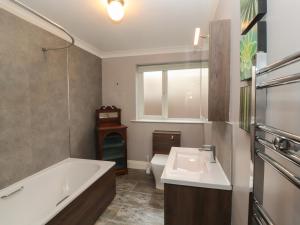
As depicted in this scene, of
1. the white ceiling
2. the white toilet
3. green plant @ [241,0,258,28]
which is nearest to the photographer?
green plant @ [241,0,258,28]

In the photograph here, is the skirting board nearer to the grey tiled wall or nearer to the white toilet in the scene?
the white toilet

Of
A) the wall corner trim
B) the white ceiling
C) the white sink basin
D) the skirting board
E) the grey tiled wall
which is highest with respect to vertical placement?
the white ceiling

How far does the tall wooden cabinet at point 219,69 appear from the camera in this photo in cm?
131

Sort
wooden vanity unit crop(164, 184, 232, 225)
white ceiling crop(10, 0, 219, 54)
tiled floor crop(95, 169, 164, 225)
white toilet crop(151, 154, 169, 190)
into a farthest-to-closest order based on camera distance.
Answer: white toilet crop(151, 154, 169, 190), tiled floor crop(95, 169, 164, 225), white ceiling crop(10, 0, 219, 54), wooden vanity unit crop(164, 184, 232, 225)

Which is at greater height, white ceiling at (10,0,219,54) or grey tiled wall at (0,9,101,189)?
white ceiling at (10,0,219,54)

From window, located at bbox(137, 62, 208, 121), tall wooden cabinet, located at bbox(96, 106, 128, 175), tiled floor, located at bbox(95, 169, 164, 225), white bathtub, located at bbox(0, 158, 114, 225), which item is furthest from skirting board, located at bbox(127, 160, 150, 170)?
white bathtub, located at bbox(0, 158, 114, 225)

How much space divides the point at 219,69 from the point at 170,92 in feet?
6.56

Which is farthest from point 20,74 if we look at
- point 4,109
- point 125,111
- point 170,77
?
point 170,77

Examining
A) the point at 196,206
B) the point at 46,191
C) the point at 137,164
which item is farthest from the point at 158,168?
the point at 46,191

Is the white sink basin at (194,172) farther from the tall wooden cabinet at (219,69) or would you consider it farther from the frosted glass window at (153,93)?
the frosted glass window at (153,93)

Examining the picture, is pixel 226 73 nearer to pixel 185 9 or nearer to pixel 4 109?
pixel 185 9

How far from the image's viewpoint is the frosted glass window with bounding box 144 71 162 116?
3.39m

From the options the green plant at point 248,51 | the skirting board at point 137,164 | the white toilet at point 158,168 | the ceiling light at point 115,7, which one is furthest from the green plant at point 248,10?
the skirting board at point 137,164

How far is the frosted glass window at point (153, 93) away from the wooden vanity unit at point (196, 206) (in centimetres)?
217
